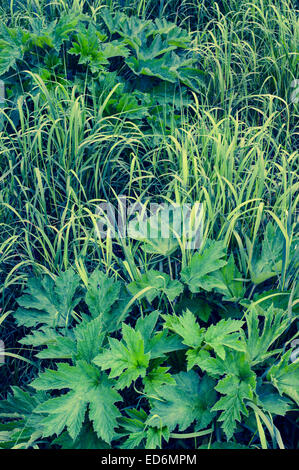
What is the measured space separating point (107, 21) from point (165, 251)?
3.95ft

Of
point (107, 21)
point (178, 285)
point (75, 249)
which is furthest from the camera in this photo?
point (107, 21)

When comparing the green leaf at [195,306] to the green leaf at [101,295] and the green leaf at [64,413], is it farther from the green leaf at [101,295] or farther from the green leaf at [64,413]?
the green leaf at [64,413]

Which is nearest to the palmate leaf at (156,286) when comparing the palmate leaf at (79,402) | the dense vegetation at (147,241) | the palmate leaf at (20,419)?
the dense vegetation at (147,241)

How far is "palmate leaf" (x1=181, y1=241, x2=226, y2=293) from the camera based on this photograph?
1265mm

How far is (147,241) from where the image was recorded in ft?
4.40

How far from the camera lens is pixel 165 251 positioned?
136 centimetres

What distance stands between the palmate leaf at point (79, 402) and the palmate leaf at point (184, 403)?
0.10 metres

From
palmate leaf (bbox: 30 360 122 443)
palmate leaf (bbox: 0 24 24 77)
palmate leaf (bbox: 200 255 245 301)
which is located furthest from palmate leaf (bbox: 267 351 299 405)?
palmate leaf (bbox: 0 24 24 77)

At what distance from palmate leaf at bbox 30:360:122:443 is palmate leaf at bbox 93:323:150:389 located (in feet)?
0.12

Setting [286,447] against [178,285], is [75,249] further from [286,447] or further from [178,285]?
[286,447]

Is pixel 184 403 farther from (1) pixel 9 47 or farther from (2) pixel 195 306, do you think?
(1) pixel 9 47

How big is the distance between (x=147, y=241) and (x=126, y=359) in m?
0.38

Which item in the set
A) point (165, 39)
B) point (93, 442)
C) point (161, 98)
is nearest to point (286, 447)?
point (93, 442)

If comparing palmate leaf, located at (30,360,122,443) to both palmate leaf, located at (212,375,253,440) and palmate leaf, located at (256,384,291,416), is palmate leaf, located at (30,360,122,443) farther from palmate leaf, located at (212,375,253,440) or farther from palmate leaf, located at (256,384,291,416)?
palmate leaf, located at (256,384,291,416)
